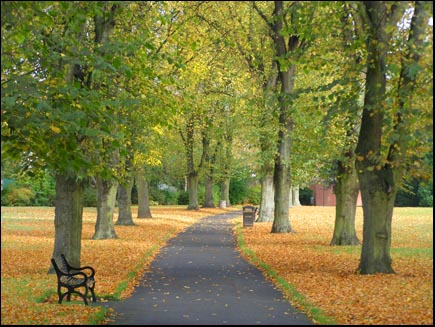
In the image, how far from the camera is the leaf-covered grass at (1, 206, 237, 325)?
10875 mm

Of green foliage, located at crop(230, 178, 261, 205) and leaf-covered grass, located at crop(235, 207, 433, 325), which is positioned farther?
green foliage, located at crop(230, 178, 261, 205)

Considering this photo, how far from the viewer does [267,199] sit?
43188 mm

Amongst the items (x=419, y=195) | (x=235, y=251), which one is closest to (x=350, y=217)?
(x=235, y=251)

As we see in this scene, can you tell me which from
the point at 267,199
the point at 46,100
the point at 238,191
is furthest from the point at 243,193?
the point at 46,100

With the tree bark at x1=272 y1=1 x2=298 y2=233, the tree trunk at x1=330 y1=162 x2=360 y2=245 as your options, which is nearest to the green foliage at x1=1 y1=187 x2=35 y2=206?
the tree bark at x1=272 y1=1 x2=298 y2=233

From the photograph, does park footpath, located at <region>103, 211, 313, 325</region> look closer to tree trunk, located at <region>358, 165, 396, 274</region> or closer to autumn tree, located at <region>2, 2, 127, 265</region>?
tree trunk, located at <region>358, 165, 396, 274</region>

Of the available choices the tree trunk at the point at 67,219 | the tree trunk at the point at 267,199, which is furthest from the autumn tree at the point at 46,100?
the tree trunk at the point at 267,199

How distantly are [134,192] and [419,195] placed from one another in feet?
107

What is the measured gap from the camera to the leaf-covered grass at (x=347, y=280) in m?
11.6

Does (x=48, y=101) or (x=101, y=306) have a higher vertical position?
(x=48, y=101)

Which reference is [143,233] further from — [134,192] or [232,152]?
[134,192]

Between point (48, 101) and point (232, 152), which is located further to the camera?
point (232, 152)

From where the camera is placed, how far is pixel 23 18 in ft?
39.0

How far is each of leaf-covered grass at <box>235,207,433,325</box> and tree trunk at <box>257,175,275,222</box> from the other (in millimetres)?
12156
